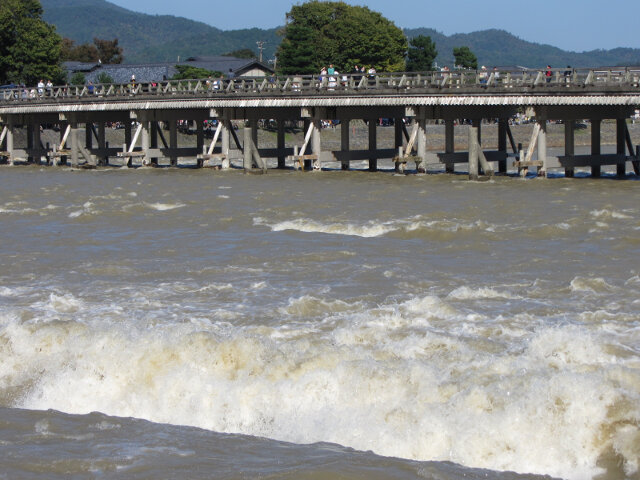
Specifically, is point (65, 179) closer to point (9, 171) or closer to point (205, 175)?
point (205, 175)

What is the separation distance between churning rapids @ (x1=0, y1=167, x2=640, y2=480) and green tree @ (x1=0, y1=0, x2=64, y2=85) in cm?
6545

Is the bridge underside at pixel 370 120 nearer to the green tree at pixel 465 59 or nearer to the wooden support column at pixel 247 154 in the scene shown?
the wooden support column at pixel 247 154

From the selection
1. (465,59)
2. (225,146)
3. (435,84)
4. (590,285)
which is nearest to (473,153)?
(435,84)

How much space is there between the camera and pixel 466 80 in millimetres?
36094

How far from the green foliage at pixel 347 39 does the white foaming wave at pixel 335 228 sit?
68930mm

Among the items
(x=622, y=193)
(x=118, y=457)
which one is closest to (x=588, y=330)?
(x=118, y=457)

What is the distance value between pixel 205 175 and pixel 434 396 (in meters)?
31.3

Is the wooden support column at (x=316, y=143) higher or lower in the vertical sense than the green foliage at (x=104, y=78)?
lower

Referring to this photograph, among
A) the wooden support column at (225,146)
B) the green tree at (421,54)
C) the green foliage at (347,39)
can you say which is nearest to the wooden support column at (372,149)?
the wooden support column at (225,146)

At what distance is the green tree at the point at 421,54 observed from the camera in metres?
109

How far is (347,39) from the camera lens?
99.0m

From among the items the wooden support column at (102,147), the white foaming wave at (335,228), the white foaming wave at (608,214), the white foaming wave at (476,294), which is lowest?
the white foaming wave at (476,294)

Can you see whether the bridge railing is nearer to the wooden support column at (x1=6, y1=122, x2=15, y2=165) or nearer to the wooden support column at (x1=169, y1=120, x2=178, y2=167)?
the wooden support column at (x1=169, y1=120, x2=178, y2=167)

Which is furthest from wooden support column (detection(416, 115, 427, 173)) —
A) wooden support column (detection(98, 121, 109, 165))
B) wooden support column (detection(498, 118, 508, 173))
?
wooden support column (detection(98, 121, 109, 165))
